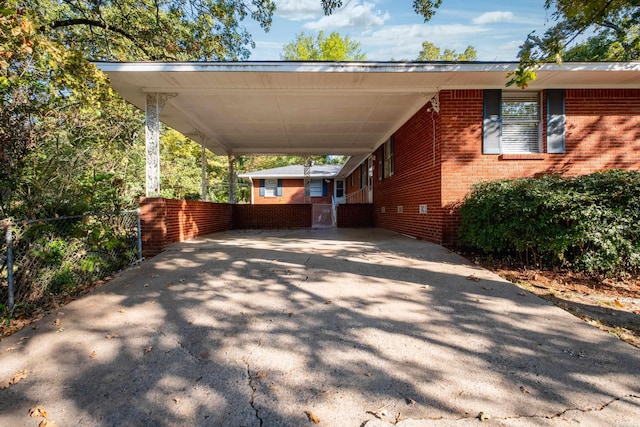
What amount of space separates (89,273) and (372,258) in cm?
440

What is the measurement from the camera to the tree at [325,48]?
88.2 feet

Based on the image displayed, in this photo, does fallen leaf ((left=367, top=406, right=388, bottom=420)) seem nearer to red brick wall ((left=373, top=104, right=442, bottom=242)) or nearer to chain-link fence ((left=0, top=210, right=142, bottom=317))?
chain-link fence ((left=0, top=210, right=142, bottom=317))

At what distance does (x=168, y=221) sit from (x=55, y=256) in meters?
2.28

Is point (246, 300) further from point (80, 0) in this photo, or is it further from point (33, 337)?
point (80, 0)

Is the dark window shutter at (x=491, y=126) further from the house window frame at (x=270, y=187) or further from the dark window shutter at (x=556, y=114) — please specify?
the house window frame at (x=270, y=187)

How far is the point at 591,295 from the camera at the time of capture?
3713 millimetres

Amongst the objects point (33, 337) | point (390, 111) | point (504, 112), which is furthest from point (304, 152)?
point (33, 337)

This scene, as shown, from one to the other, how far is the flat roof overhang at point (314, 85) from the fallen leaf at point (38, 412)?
543cm

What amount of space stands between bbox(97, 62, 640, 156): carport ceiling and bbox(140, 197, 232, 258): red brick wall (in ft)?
7.91

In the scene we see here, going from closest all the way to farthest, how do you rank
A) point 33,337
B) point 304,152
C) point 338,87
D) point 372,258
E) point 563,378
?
point 563,378
point 33,337
point 372,258
point 338,87
point 304,152

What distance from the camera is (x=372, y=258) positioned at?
212 inches

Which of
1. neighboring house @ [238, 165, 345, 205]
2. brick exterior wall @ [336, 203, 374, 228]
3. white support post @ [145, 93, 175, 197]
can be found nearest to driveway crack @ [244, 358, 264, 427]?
white support post @ [145, 93, 175, 197]

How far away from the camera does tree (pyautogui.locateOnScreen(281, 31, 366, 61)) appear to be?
88.2 feet

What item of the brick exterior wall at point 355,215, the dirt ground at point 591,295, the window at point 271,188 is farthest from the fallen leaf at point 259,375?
the window at point 271,188
